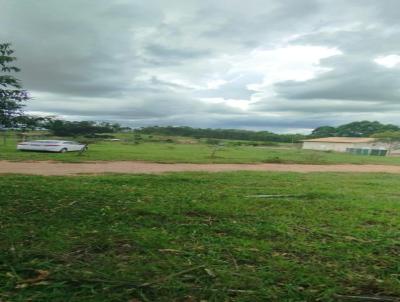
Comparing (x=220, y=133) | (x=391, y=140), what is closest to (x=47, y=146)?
(x=391, y=140)

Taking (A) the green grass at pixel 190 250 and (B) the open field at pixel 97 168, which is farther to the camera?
(B) the open field at pixel 97 168

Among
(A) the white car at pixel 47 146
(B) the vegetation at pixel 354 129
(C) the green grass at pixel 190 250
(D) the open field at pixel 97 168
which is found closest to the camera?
(C) the green grass at pixel 190 250

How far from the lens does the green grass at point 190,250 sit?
9.81ft

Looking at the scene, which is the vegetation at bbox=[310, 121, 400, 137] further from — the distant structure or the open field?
the open field

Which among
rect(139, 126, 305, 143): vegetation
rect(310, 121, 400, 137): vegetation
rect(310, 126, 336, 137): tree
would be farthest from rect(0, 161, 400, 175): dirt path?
rect(310, 126, 336, 137): tree

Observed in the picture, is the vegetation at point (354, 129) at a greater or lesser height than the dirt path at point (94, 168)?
greater

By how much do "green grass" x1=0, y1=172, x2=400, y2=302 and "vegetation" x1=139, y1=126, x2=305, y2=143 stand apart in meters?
65.8

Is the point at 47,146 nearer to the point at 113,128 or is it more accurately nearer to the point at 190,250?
the point at 113,128

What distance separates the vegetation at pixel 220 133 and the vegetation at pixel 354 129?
70.9 feet

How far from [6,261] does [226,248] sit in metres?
2.27

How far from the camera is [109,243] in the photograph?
4039 millimetres

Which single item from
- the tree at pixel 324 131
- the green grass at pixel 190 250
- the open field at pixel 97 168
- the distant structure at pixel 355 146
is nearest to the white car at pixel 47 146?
the open field at pixel 97 168

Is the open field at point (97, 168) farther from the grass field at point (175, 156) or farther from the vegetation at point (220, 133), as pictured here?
the vegetation at point (220, 133)

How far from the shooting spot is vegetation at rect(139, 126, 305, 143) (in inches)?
2908
